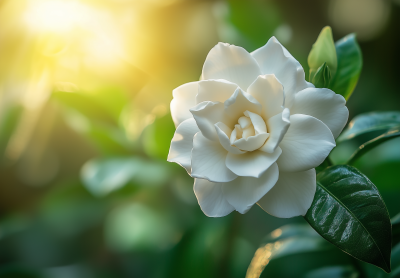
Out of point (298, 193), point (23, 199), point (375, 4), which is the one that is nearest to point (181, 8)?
point (375, 4)

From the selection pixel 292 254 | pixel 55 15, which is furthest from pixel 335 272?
pixel 55 15

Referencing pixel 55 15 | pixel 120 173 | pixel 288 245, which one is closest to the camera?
pixel 288 245

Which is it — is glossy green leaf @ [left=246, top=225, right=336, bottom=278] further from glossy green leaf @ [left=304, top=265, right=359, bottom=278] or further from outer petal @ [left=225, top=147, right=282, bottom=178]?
outer petal @ [left=225, top=147, right=282, bottom=178]

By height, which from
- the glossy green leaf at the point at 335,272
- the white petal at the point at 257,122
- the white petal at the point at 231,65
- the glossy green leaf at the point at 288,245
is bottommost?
the glossy green leaf at the point at 335,272

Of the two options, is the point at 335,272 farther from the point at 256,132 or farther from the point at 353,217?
the point at 256,132

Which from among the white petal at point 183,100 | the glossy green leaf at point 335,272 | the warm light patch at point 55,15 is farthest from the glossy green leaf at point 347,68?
the warm light patch at point 55,15

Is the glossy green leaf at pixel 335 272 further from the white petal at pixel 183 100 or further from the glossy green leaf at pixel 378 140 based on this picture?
the white petal at pixel 183 100
